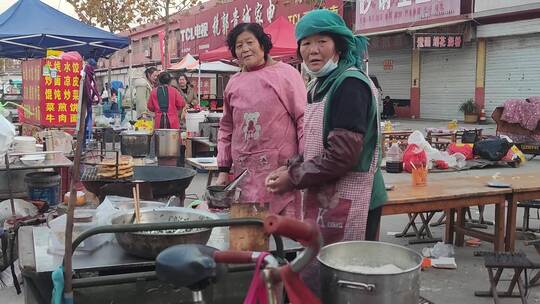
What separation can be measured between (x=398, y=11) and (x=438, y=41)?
2.40 metres

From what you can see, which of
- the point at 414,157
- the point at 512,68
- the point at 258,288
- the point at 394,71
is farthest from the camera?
the point at 394,71

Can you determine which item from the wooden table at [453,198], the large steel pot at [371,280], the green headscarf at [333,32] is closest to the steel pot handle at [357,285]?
the large steel pot at [371,280]

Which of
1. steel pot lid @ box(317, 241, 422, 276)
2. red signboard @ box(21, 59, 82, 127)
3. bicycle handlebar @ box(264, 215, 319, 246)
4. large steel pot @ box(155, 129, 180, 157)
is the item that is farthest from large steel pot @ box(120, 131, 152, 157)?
bicycle handlebar @ box(264, 215, 319, 246)

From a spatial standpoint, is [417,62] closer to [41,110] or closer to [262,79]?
[41,110]

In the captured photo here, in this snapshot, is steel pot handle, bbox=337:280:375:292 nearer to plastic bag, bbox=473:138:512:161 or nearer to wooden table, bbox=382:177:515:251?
wooden table, bbox=382:177:515:251

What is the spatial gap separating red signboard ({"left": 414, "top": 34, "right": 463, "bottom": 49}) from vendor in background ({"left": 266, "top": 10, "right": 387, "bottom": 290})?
16.1 meters

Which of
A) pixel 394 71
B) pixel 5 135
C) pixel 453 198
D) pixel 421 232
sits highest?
pixel 394 71

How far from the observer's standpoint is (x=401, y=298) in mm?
1621

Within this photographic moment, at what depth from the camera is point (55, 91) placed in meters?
7.68

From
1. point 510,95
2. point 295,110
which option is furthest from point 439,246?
point 510,95

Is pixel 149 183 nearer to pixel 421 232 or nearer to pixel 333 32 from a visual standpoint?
pixel 333 32

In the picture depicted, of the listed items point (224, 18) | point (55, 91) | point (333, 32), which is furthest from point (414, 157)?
point (224, 18)

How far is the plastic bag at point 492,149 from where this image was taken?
672 cm

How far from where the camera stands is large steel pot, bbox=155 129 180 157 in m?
8.17
